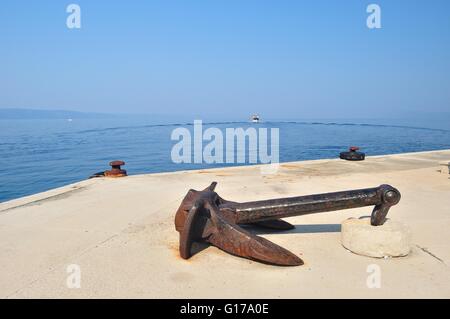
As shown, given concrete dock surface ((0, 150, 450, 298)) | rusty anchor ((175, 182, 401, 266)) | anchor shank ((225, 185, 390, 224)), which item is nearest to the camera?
concrete dock surface ((0, 150, 450, 298))

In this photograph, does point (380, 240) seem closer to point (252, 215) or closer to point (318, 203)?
point (318, 203)

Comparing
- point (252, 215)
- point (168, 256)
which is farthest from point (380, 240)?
point (168, 256)

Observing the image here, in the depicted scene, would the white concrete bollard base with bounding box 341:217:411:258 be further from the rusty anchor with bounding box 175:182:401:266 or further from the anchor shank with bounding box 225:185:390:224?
the anchor shank with bounding box 225:185:390:224

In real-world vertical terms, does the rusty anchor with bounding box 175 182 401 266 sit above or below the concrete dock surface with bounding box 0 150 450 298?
above

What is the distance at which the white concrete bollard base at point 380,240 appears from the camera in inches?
128

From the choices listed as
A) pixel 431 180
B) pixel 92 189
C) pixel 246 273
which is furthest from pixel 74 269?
pixel 431 180

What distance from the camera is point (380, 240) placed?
3.25m

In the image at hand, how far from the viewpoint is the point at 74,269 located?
2.98m

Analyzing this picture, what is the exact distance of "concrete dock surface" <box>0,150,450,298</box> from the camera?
265 cm

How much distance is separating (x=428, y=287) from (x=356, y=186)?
4.16m

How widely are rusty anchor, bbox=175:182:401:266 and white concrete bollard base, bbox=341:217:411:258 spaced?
105 mm

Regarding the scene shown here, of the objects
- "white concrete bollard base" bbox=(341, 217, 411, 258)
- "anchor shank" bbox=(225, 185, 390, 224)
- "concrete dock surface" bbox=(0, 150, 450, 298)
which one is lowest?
"concrete dock surface" bbox=(0, 150, 450, 298)

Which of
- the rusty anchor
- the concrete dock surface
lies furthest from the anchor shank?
the concrete dock surface

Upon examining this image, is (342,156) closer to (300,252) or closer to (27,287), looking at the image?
(300,252)
